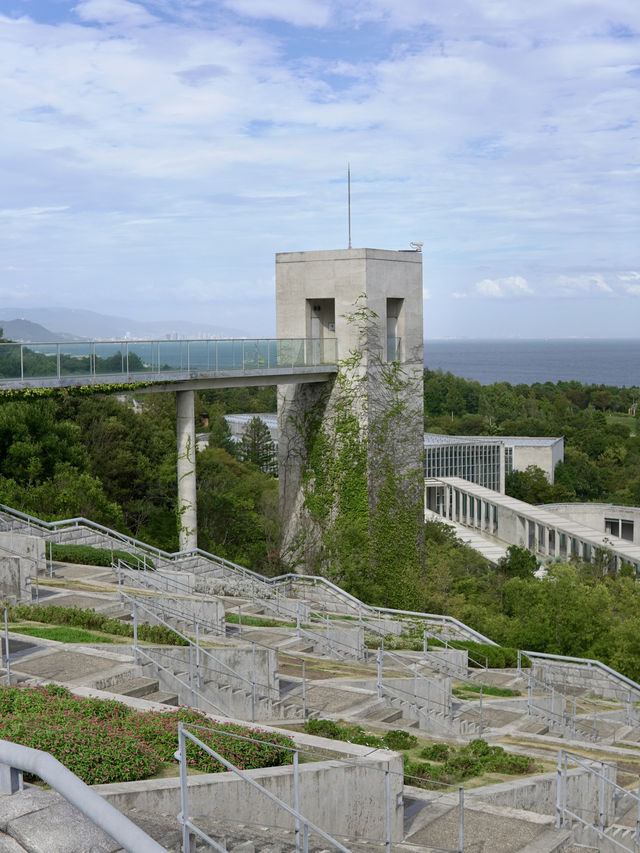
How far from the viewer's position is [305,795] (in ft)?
32.8

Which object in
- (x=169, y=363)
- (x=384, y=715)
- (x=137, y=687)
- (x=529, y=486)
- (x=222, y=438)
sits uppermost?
(x=169, y=363)

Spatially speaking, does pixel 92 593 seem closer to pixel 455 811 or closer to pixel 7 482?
pixel 455 811

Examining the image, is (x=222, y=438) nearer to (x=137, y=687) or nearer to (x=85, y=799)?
(x=137, y=687)

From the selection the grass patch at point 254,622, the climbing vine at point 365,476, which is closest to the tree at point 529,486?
the climbing vine at point 365,476

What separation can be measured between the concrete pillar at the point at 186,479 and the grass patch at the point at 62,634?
11872mm

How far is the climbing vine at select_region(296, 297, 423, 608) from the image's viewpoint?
3162 cm

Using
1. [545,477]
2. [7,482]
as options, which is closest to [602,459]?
[545,477]

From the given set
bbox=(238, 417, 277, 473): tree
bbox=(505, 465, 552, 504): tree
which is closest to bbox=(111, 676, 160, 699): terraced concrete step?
bbox=(238, 417, 277, 473): tree

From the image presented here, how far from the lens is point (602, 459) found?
3917 inches

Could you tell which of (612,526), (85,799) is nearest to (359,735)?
(85,799)

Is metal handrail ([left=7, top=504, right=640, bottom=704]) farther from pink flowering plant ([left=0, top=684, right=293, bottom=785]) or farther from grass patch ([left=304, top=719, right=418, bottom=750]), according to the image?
pink flowering plant ([left=0, top=684, right=293, bottom=785])

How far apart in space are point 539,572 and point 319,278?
24.8 metres

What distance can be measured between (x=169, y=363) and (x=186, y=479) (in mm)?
4468

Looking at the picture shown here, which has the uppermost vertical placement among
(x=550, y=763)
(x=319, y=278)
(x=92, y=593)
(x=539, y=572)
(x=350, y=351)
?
(x=319, y=278)
